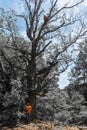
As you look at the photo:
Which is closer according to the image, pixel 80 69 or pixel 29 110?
pixel 29 110

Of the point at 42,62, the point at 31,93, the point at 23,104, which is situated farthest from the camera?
the point at 42,62

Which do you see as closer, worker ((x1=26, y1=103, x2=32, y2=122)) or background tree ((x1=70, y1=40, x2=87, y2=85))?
worker ((x1=26, y1=103, x2=32, y2=122))

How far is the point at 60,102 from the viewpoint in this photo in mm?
25516

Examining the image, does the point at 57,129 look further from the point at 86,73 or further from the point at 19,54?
the point at 86,73

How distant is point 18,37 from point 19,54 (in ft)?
4.34

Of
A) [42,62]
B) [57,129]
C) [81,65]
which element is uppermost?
[81,65]

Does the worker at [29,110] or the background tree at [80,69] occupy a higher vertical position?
the background tree at [80,69]

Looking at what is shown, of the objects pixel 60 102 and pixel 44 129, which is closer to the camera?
pixel 44 129

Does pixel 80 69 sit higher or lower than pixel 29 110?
higher

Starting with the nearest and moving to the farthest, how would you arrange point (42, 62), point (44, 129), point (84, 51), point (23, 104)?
point (44, 129) < point (23, 104) < point (42, 62) < point (84, 51)

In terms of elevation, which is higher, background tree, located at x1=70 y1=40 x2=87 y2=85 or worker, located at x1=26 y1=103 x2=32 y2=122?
background tree, located at x1=70 y1=40 x2=87 y2=85

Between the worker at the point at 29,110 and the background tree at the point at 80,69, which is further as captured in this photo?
the background tree at the point at 80,69

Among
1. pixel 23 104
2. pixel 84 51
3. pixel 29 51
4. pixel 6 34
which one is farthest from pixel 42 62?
pixel 84 51

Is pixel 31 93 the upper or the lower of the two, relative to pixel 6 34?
lower
